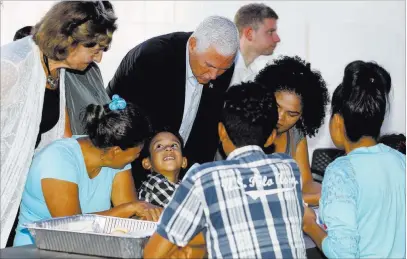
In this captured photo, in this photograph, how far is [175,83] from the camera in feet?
13.1

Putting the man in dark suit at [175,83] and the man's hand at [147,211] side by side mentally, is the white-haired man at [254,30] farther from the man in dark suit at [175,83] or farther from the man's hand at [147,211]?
the man's hand at [147,211]

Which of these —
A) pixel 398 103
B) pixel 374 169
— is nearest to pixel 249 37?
pixel 398 103

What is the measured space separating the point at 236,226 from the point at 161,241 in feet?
0.73

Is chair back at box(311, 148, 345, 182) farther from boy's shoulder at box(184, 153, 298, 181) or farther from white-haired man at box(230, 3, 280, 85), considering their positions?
boy's shoulder at box(184, 153, 298, 181)

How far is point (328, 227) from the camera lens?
2.67 m

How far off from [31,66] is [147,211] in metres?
0.72

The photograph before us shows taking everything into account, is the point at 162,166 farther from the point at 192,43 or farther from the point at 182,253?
the point at 182,253

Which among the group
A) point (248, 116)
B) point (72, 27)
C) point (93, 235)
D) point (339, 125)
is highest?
point (72, 27)

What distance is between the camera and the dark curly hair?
361 centimetres

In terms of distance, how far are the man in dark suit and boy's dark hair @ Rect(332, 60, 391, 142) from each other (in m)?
0.97

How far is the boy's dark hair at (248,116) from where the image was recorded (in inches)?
100

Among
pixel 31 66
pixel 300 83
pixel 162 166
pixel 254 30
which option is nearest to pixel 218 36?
pixel 300 83

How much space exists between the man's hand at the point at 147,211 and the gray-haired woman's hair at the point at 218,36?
2.70ft

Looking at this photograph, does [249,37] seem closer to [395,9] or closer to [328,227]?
[395,9]
